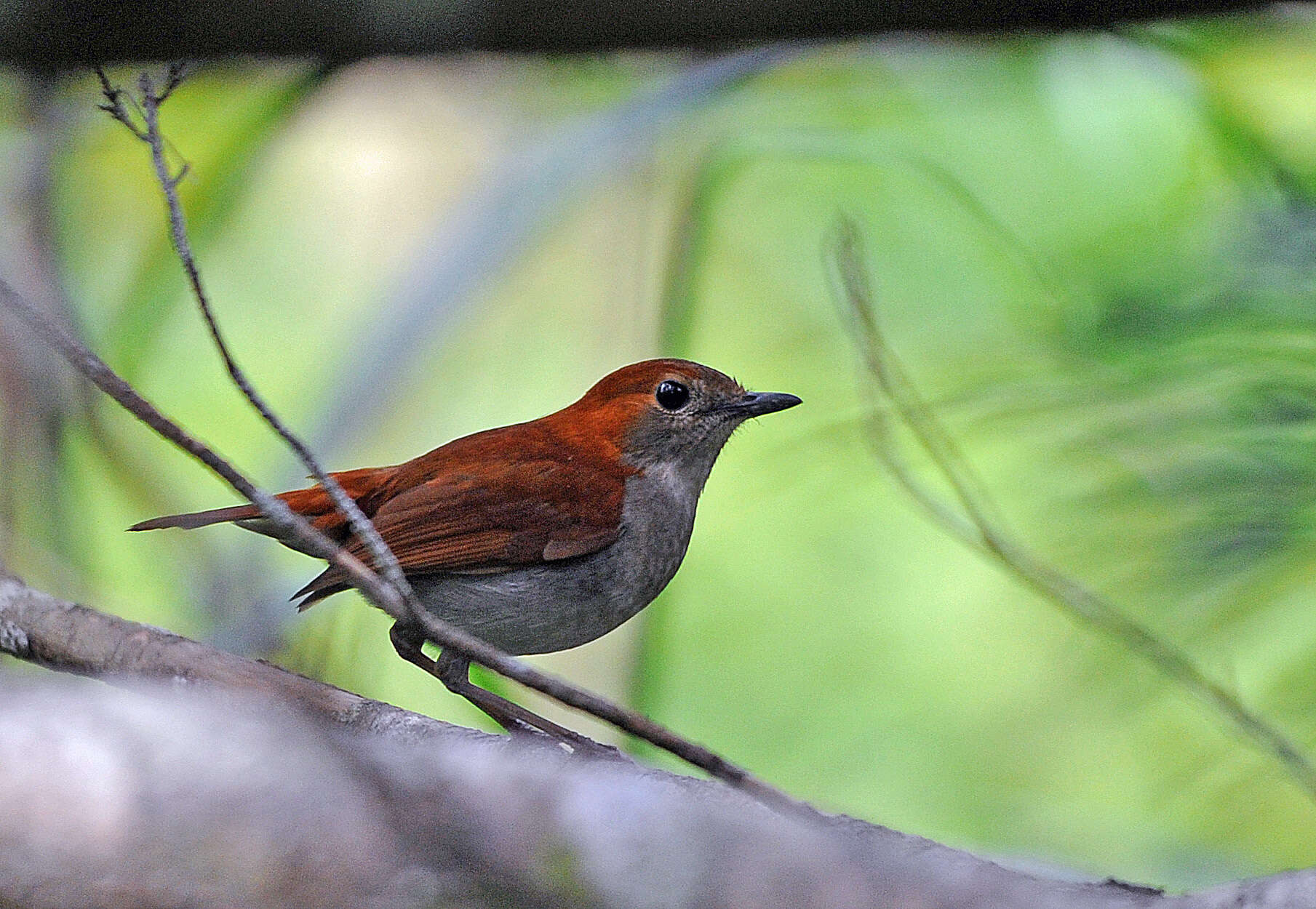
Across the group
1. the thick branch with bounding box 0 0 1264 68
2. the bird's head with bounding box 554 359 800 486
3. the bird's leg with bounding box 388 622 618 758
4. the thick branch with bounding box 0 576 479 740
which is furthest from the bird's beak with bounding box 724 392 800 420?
the thick branch with bounding box 0 0 1264 68

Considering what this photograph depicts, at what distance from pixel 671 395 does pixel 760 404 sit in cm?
10

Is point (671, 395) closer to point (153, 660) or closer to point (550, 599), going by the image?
point (550, 599)

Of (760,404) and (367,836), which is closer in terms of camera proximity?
(367,836)

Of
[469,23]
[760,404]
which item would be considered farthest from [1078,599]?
[469,23]

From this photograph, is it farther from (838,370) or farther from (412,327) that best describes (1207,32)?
(412,327)

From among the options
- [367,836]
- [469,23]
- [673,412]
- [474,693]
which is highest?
[469,23]

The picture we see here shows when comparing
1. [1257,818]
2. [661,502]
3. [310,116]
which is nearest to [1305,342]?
[1257,818]

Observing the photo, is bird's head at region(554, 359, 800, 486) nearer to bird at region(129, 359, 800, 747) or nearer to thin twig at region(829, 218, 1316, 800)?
bird at region(129, 359, 800, 747)

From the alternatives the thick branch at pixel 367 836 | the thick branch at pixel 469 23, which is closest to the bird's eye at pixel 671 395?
the thick branch at pixel 367 836

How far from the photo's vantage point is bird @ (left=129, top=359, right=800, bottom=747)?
4.05 feet

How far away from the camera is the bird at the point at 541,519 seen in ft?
4.05

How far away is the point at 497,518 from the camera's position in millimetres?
1279

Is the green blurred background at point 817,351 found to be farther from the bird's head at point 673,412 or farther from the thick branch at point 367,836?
the thick branch at point 367,836

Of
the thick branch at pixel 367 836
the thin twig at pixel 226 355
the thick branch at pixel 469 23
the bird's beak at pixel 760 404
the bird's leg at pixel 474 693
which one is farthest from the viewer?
the thick branch at pixel 469 23
